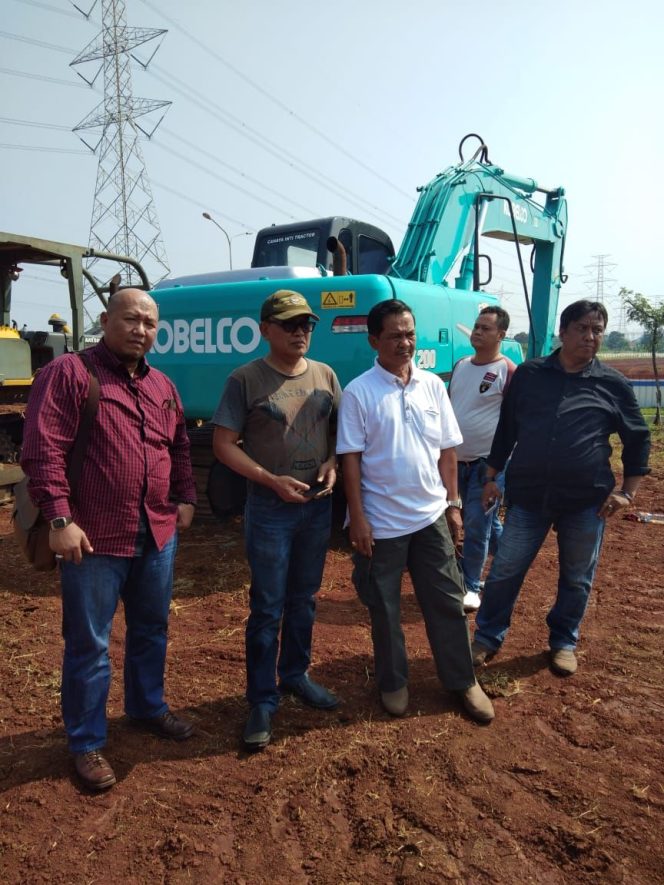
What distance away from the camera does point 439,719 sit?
3.07m

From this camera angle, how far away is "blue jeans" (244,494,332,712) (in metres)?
2.88

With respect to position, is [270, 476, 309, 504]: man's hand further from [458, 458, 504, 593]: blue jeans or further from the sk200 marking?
the sk200 marking

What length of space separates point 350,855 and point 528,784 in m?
0.79

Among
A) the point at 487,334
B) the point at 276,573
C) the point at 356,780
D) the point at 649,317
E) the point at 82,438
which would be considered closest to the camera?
the point at 82,438

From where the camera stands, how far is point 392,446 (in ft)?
9.62

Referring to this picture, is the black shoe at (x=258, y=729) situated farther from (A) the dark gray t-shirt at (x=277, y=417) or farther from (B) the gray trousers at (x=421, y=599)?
(A) the dark gray t-shirt at (x=277, y=417)

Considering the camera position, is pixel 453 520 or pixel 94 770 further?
pixel 453 520

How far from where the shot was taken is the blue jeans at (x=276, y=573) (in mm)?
2885

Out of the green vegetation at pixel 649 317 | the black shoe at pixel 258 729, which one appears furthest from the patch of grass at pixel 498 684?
the green vegetation at pixel 649 317

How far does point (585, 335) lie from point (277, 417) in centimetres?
160

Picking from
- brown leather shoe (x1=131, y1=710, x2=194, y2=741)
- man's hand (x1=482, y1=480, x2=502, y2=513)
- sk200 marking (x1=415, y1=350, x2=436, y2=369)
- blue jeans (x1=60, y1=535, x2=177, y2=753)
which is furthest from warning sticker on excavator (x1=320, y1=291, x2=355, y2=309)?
brown leather shoe (x1=131, y1=710, x2=194, y2=741)

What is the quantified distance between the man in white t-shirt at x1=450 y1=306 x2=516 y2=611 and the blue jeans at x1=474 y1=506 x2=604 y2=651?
0.56m

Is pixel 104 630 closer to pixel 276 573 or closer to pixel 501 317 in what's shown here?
pixel 276 573

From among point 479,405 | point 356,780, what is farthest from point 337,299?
point 356,780
